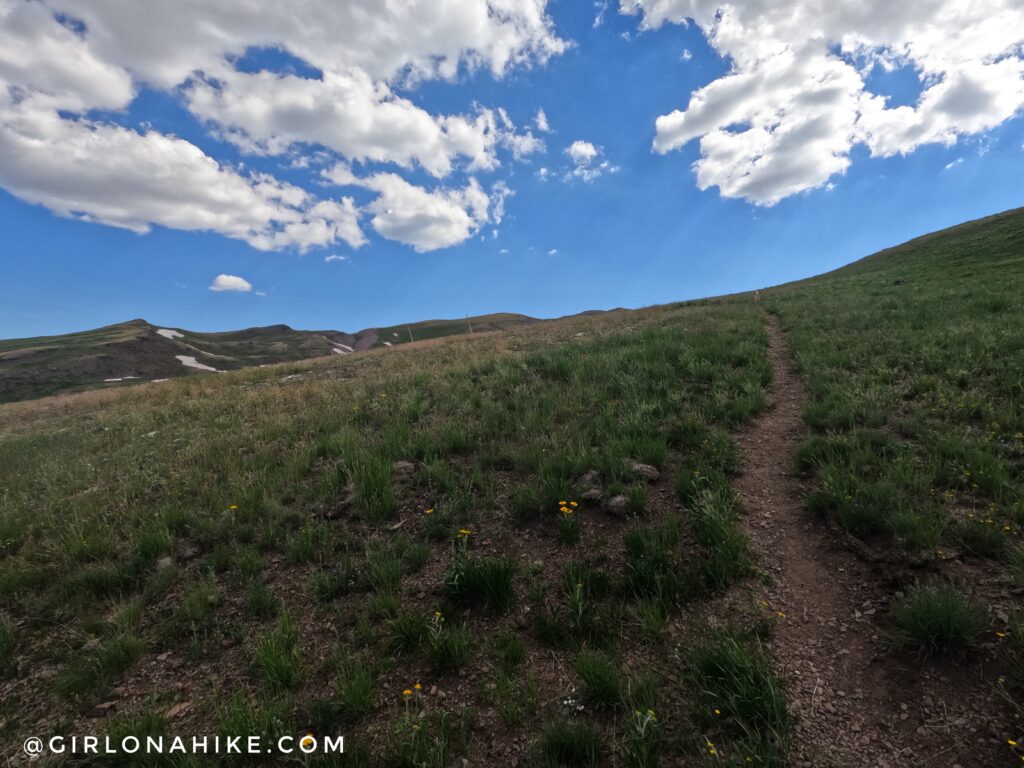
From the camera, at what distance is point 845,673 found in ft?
9.85

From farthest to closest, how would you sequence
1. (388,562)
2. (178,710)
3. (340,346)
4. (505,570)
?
1. (340,346)
2. (388,562)
3. (505,570)
4. (178,710)

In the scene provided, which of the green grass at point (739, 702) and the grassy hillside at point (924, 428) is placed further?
the grassy hillside at point (924, 428)

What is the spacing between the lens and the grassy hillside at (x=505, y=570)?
117 inches

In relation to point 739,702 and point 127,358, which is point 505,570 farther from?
point 127,358

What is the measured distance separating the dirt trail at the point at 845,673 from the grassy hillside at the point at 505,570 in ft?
0.27

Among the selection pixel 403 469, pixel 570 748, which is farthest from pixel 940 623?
pixel 403 469

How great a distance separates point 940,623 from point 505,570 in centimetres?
318

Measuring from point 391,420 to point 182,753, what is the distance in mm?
5985

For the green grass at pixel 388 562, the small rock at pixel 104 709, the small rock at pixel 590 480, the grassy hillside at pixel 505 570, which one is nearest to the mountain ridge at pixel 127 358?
the green grass at pixel 388 562

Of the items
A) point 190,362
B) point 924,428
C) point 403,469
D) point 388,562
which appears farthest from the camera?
point 190,362

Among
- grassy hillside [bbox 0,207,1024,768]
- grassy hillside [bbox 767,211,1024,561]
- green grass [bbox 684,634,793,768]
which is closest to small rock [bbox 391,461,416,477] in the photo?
grassy hillside [bbox 0,207,1024,768]

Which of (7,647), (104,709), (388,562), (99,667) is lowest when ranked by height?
(104,709)

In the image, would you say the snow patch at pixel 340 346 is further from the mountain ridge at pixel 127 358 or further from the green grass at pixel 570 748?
the green grass at pixel 570 748

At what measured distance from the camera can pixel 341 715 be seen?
10.2 ft
